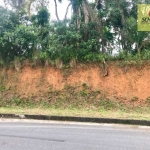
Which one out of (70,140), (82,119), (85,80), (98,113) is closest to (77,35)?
(85,80)

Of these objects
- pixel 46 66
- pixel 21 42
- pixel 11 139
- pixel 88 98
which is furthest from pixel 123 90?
pixel 11 139

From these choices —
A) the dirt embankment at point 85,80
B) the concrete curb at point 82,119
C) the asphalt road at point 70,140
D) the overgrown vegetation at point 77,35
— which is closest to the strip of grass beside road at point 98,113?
the concrete curb at point 82,119

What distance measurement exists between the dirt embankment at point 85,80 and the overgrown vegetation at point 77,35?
1.85ft

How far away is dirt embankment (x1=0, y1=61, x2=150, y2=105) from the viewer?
43.6 feet

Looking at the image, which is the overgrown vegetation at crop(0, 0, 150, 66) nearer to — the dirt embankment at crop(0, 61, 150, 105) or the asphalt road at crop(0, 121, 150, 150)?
the dirt embankment at crop(0, 61, 150, 105)

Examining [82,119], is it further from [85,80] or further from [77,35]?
[77,35]

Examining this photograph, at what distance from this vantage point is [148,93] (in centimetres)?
1296

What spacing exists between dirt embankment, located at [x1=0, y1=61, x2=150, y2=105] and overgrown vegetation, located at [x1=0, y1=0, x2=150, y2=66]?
563 mm

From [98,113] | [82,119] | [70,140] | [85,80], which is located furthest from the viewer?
[85,80]

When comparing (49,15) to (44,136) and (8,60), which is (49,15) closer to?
(8,60)

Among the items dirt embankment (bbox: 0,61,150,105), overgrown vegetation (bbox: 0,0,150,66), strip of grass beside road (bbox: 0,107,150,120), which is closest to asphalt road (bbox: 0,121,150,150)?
strip of grass beside road (bbox: 0,107,150,120)

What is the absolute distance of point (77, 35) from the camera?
14336 mm

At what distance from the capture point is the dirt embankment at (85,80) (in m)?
13.3

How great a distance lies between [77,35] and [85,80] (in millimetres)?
2320
